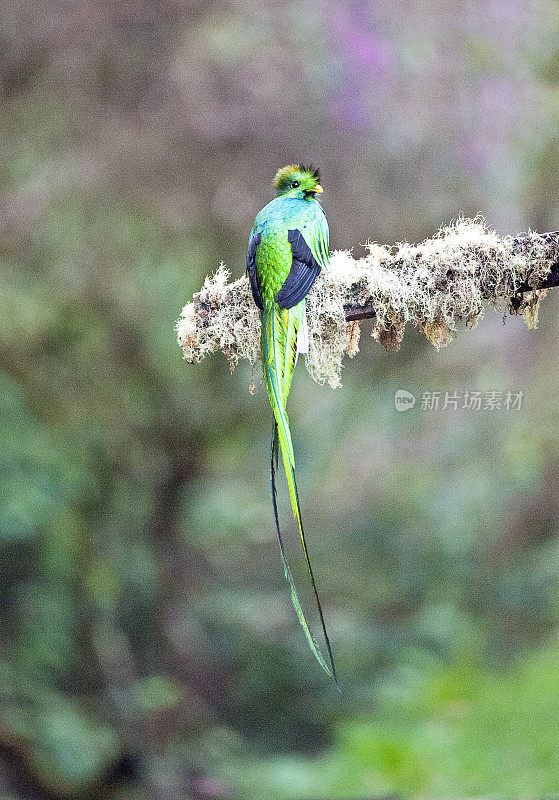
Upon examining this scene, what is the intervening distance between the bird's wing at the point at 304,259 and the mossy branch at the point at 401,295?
7 centimetres

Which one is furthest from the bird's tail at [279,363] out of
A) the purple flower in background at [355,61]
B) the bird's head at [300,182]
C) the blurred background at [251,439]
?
the purple flower in background at [355,61]

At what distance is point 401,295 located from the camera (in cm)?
192

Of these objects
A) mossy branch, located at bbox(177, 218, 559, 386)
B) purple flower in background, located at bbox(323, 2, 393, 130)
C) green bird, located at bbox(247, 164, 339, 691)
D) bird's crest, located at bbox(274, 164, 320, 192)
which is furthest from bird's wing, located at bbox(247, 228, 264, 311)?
purple flower in background, located at bbox(323, 2, 393, 130)

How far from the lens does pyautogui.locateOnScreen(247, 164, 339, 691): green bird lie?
1729 millimetres

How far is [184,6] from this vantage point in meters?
4.53

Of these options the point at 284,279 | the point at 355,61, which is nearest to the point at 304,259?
the point at 284,279

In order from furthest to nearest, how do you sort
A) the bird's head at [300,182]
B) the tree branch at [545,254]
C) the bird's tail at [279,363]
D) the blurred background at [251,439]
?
the blurred background at [251,439]
the bird's head at [300,182]
the tree branch at [545,254]
the bird's tail at [279,363]

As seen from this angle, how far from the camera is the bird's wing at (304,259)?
6.05 ft

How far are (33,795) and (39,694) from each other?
0.66 meters

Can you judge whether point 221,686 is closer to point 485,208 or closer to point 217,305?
point 485,208

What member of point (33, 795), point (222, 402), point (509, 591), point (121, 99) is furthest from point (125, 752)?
point (121, 99)

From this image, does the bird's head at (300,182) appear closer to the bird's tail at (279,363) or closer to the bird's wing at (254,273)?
the bird's wing at (254,273)

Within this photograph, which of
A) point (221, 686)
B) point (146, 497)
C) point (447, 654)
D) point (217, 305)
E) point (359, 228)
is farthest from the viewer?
point (447, 654)

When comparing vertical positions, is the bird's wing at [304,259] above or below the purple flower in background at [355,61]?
below
